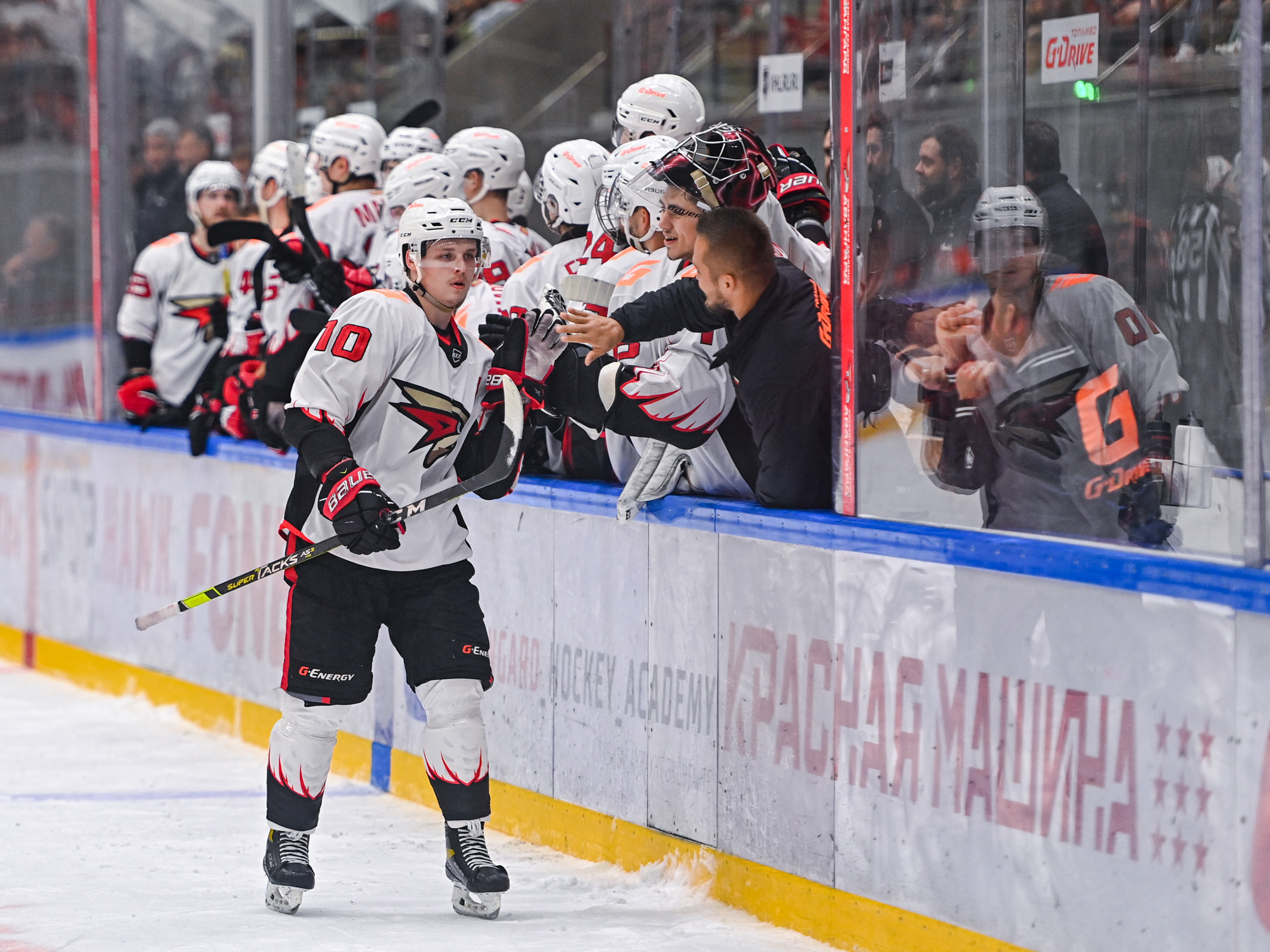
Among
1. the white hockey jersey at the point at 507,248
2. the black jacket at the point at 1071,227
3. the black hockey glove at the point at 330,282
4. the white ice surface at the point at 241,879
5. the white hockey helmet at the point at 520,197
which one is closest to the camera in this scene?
the black jacket at the point at 1071,227

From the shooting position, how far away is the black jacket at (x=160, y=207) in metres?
7.50

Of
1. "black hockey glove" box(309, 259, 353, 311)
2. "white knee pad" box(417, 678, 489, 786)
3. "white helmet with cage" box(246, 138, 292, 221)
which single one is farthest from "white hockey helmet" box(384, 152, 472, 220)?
"white knee pad" box(417, 678, 489, 786)

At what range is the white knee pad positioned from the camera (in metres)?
4.04

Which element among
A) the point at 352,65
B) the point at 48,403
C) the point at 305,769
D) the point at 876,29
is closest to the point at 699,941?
the point at 305,769

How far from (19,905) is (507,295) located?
2061mm

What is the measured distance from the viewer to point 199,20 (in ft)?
26.0

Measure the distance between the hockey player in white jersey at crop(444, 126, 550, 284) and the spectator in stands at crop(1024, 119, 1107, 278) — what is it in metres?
2.31

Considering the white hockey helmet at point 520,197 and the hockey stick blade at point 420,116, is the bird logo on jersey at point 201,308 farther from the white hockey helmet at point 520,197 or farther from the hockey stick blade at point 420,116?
the white hockey helmet at point 520,197

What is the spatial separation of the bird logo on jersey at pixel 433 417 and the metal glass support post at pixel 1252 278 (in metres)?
1.78

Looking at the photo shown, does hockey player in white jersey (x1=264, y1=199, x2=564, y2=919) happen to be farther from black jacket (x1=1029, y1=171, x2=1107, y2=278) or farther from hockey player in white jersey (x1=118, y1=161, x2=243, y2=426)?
hockey player in white jersey (x1=118, y1=161, x2=243, y2=426)

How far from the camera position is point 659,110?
4953 mm

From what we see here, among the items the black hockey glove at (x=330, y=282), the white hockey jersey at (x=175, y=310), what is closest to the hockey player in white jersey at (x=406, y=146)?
the black hockey glove at (x=330, y=282)

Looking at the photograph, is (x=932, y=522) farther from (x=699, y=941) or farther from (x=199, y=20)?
(x=199, y=20)

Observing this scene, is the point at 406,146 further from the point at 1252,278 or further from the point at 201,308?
the point at 1252,278
